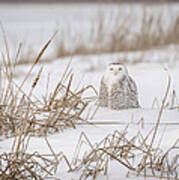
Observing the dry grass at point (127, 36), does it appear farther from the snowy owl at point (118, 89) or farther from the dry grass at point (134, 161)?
the dry grass at point (134, 161)

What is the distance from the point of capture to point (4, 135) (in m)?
1.97

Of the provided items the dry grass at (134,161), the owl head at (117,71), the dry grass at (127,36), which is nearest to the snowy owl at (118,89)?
the owl head at (117,71)

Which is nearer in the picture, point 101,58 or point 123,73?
point 123,73

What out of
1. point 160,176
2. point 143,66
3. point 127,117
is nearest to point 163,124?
point 127,117

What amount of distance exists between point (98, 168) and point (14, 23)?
39.8 feet

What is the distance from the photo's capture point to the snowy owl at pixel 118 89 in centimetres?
226

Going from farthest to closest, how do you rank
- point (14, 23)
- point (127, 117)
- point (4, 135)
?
point (14, 23) < point (127, 117) < point (4, 135)

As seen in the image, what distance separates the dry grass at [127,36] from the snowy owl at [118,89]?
3073 millimetres

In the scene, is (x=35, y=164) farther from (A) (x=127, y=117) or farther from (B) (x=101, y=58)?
(B) (x=101, y=58)

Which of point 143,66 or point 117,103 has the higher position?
point 143,66

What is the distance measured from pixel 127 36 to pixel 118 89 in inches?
156

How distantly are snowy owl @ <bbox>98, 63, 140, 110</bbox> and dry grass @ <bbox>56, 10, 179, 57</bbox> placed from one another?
3.07m

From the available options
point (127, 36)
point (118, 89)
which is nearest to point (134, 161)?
point (118, 89)

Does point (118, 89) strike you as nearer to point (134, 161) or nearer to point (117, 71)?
point (117, 71)
